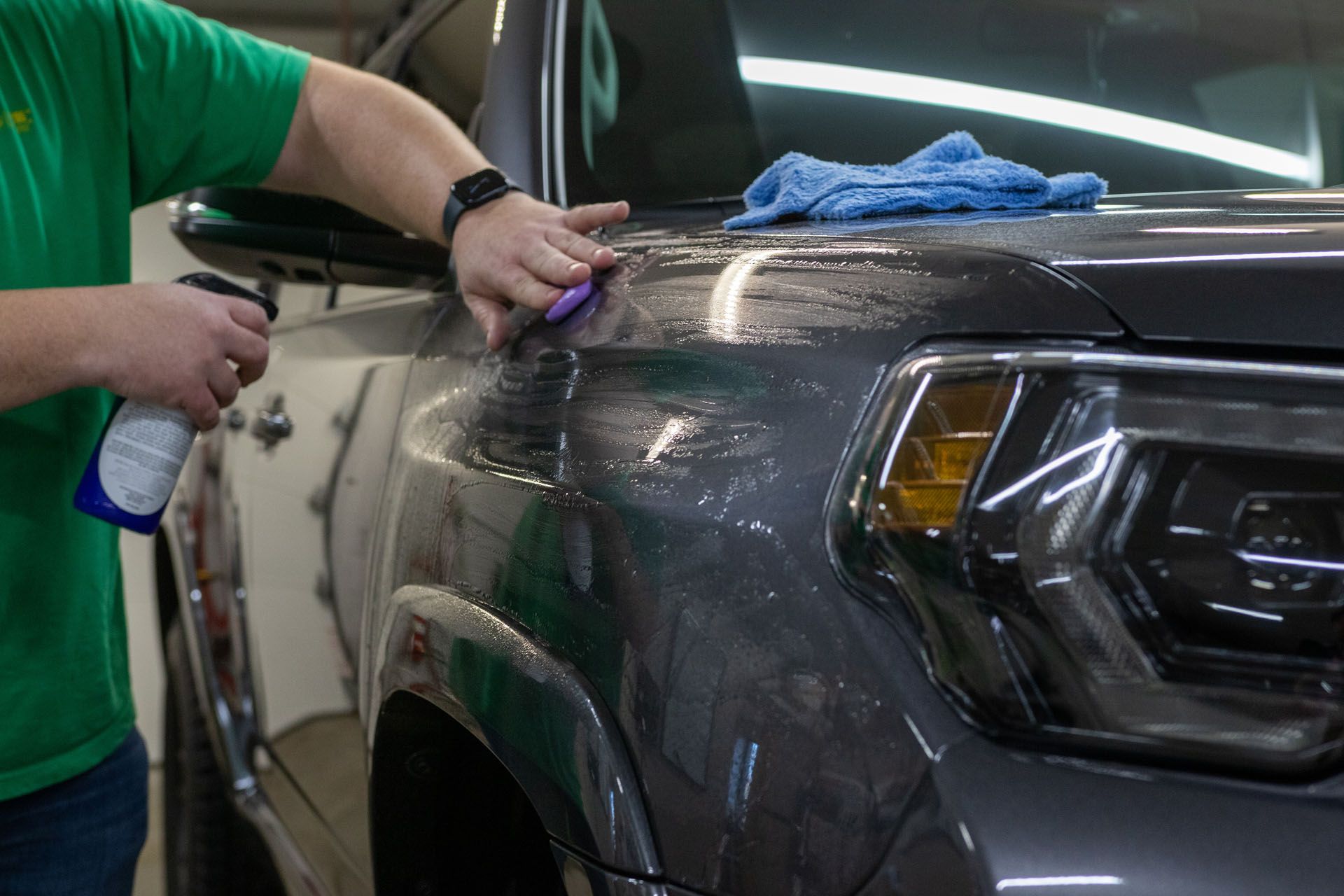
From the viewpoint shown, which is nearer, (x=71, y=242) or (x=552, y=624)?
(x=552, y=624)

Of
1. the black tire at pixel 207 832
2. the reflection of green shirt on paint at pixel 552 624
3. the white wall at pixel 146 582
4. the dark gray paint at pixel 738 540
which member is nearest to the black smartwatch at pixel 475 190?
the dark gray paint at pixel 738 540

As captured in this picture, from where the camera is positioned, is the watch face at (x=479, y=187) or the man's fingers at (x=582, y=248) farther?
the watch face at (x=479, y=187)

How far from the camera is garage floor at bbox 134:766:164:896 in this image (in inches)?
129

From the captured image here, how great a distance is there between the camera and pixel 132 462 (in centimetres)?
121

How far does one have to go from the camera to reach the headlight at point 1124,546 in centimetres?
59

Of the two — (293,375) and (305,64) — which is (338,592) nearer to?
(293,375)

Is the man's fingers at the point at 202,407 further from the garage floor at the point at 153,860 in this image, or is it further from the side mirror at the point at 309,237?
the garage floor at the point at 153,860

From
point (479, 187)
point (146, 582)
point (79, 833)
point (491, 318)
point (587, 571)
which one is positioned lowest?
point (146, 582)

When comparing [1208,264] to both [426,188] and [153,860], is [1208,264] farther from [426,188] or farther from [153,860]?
[153,860]

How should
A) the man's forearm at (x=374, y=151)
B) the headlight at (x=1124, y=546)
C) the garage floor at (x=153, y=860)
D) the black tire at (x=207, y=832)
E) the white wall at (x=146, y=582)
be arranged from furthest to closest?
the white wall at (x=146, y=582)
the garage floor at (x=153, y=860)
the black tire at (x=207, y=832)
the man's forearm at (x=374, y=151)
the headlight at (x=1124, y=546)

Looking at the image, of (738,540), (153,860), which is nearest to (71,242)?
(738,540)

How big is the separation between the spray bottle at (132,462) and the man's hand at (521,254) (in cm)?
29

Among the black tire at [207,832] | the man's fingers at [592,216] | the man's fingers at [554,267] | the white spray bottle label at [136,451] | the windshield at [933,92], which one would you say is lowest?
the black tire at [207,832]

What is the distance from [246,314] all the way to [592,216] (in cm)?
35
